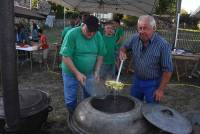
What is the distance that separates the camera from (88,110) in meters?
3.64

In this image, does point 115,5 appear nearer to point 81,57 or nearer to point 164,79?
point 81,57

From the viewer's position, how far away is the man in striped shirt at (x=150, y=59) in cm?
→ 401

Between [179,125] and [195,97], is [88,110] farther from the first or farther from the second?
[195,97]

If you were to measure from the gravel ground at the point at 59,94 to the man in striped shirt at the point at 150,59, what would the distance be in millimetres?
1477

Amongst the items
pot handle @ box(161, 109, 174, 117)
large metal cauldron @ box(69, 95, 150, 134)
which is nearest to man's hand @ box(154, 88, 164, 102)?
large metal cauldron @ box(69, 95, 150, 134)

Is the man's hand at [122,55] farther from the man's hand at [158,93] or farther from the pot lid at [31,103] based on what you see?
the pot lid at [31,103]

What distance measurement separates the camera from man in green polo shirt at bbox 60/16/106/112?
4336 mm

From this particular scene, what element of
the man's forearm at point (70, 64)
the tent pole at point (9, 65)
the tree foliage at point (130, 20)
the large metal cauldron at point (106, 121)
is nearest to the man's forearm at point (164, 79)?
the large metal cauldron at point (106, 121)

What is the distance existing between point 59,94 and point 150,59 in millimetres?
3963

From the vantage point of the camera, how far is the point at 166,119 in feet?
11.3

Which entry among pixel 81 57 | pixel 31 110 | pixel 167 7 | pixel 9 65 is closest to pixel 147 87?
pixel 81 57

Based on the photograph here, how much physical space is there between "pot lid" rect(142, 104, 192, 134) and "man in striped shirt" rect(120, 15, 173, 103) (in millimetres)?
623

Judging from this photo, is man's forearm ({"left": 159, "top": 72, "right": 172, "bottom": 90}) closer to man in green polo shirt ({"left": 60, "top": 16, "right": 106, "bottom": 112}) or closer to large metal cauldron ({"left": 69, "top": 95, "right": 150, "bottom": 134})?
large metal cauldron ({"left": 69, "top": 95, "right": 150, "bottom": 134})

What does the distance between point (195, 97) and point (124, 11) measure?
442 cm
